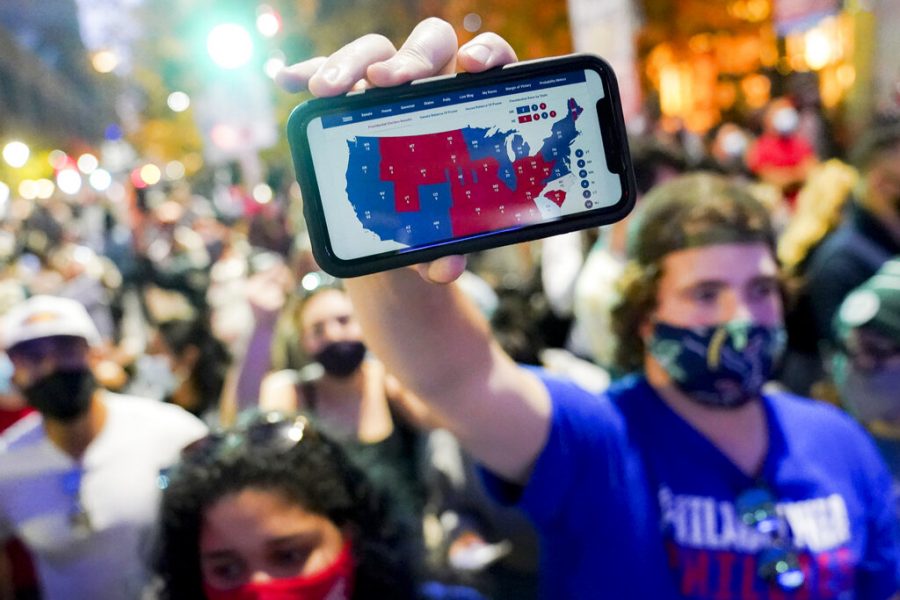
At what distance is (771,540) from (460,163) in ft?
Result: 3.61

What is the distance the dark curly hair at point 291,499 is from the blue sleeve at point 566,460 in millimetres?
353

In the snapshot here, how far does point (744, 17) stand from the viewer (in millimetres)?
14898

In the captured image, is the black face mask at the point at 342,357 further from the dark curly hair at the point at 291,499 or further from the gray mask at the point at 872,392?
the gray mask at the point at 872,392

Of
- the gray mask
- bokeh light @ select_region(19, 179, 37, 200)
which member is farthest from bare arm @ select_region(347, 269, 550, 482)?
bokeh light @ select_region(19, 179, 37, 200)

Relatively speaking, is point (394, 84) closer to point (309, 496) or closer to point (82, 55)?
point (309, 496)

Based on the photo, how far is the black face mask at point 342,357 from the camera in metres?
2.98

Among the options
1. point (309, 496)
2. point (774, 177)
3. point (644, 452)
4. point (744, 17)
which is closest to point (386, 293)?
point (309, 496)

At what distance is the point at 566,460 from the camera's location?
1.62 m

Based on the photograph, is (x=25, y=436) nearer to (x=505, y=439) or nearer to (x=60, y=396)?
(x=60, y=396)

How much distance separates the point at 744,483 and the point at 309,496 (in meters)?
0.99

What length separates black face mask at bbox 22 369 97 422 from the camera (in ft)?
9.07

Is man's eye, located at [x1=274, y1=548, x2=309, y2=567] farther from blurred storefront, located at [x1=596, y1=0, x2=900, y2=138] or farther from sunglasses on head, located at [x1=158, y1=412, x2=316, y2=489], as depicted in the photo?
blurred storefront, located at [x1=596, y1=0, x2=900, y2=138]

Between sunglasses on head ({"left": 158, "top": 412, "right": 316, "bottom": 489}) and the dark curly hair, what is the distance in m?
0.01

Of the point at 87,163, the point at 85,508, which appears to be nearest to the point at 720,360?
the point at 85,508
